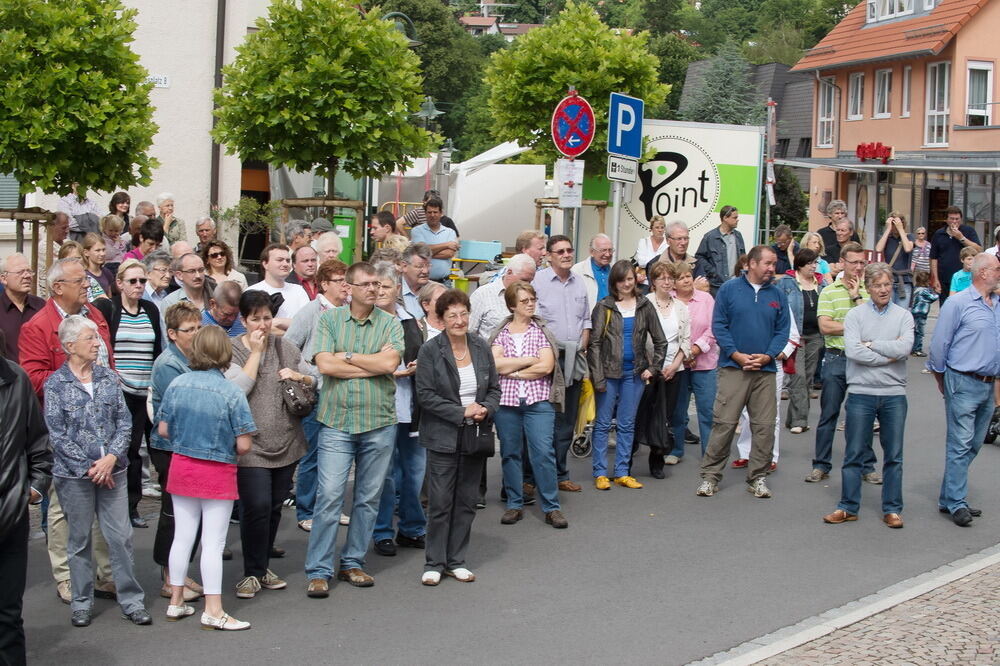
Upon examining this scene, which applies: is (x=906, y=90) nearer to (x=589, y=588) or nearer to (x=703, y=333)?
(x=703, y=333)

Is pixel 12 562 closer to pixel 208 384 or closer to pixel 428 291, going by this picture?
pixel 208 384

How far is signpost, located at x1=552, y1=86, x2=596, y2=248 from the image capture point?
13.3m

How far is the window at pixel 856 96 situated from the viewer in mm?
49375

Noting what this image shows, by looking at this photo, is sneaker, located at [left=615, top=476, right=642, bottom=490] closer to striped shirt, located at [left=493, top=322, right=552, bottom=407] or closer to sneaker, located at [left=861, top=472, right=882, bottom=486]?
striped shirt, located at [left=493, top=322, right=552, bottom=407]

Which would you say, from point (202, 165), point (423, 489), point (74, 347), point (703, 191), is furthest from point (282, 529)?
point (202, 165)

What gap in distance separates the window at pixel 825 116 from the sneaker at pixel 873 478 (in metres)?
42.6

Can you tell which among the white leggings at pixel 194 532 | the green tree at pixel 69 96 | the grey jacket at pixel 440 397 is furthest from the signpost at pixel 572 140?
the white leggings at pixel 194 532

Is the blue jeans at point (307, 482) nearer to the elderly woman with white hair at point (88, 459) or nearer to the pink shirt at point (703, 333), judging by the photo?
the elderly woman with white hair at point (88, 459)

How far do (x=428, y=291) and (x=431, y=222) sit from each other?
15.8 feet

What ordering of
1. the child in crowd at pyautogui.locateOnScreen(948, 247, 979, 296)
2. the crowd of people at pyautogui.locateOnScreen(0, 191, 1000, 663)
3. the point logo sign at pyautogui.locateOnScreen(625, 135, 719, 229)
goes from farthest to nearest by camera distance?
the point logo sign at pyautogui.locateOnScreen(625, 135, 719, 229)
the child in crowd at pyautogui.locateOnScreen(948, 247, 979, 296)
the crowd of people at pyautogui.locateOnScreen(0, 191, 1000, 663)

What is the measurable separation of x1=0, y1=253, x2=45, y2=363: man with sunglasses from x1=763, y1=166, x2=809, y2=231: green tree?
5005cm

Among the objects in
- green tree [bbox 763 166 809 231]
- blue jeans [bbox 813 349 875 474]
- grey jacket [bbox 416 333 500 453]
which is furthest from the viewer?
green tree [bbox 763 166 809 231]

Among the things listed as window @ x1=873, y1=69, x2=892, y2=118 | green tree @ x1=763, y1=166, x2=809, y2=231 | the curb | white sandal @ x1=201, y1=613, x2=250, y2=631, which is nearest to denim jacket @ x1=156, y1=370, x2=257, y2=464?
A: white sandal @ x1=201, y1=613, x2=250, y2=631

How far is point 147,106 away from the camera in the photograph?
12914 millimetres
